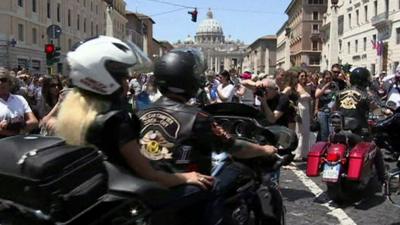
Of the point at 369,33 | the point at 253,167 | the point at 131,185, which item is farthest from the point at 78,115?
the point at 369,33

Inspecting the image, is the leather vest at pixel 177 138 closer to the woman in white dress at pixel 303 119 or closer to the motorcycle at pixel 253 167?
the motorcycle at pixel 253 167

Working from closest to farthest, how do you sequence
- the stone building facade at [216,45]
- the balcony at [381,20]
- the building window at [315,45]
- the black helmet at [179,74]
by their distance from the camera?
the black helmet at [179,74]
the balcony at [381,20]
the building window at [315,45]
the stone building facade at [216,45]

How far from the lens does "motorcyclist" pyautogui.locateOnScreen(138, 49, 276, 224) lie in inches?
129

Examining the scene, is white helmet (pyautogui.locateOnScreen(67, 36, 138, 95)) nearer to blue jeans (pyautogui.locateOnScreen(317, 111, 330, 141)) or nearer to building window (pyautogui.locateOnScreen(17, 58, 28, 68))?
blue jeans (pyautogui.locateOnScreen(317, 111, 330, 141))

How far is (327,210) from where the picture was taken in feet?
21.9

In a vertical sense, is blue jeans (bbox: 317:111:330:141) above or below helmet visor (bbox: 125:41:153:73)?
below

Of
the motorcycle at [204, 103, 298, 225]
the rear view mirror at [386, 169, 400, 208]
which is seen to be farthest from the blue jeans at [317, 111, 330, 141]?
the motorcycle at [204, 103, 298, 225]

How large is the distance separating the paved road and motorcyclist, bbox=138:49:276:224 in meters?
2.99

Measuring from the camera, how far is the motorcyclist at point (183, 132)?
3.27 metres

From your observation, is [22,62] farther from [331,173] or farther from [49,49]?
[331,173]

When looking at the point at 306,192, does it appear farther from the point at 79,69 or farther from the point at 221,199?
the point at 79,69

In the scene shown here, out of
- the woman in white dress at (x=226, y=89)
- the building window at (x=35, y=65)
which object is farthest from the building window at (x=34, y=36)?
the woman in white dress at (x=226, y=89)

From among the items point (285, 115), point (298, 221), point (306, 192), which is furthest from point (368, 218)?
point (285, 115)

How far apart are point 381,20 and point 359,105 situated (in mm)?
44164
